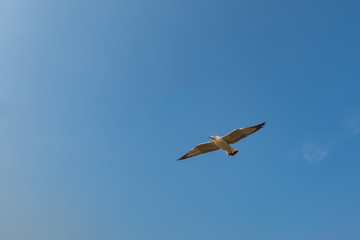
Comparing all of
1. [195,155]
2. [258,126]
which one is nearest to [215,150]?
[195,155]

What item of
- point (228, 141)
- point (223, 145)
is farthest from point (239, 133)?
→ point (223, 145)

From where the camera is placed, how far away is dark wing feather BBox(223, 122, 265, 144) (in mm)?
25325

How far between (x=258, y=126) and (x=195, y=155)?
7.11 meters

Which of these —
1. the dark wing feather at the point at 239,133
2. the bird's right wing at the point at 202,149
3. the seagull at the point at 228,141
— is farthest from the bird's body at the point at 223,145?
the bird's right wing at the point at 202,149

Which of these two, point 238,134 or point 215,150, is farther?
point 215,150

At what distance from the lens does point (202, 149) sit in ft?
93.2

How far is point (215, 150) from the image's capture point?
92.6ft

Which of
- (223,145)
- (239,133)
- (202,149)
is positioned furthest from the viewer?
(202,149)

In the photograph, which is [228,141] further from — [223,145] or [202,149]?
[202,149]

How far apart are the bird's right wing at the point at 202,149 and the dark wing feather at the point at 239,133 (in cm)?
175

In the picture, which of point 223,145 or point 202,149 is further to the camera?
point 202,149

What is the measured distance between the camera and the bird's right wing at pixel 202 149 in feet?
90.9

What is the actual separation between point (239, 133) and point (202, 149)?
4327mm

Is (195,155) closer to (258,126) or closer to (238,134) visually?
(238,134)
